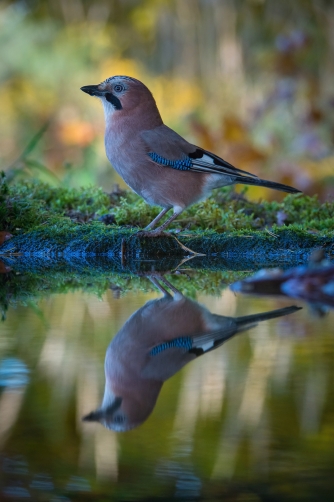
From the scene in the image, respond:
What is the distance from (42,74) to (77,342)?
11748 millimetres

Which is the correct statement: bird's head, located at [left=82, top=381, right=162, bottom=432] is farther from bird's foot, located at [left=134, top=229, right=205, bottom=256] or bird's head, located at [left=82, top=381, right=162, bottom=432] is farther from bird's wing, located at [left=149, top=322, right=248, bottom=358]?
bird's foot, located at [left=134, top=229, right=205, bottom=256]

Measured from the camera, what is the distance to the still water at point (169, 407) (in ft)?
4.13

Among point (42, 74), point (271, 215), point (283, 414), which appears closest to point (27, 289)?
point (283, 414)

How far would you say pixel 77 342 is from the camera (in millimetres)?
2252

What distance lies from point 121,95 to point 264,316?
2437mm

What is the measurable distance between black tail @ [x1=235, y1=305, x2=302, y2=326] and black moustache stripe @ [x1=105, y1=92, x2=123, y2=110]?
2275 mm

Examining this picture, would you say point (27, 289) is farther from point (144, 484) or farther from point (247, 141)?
point (247, 141)

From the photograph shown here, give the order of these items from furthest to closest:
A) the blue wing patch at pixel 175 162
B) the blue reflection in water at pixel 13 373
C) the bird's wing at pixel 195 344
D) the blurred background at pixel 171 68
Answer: the blurred background at pixel 171 68, the blue wing patch at pixel 175 162, the bird's wing at pixel 195 344, the blue reflection in water at pixel 13 373

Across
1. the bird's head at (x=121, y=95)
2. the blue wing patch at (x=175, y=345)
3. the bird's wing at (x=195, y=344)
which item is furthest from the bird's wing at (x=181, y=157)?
the blue wing patch at (x=175, y=345)

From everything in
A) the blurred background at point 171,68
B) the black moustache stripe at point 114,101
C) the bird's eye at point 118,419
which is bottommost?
the bird's eye at point 118,419

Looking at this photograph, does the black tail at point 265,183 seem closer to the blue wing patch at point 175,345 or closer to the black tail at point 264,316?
the black tail at point 264,316

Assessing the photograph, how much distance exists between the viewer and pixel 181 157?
4438 millimetres

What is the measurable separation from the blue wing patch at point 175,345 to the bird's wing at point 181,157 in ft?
7.54

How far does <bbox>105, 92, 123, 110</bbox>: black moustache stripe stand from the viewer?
4570 millimetres
